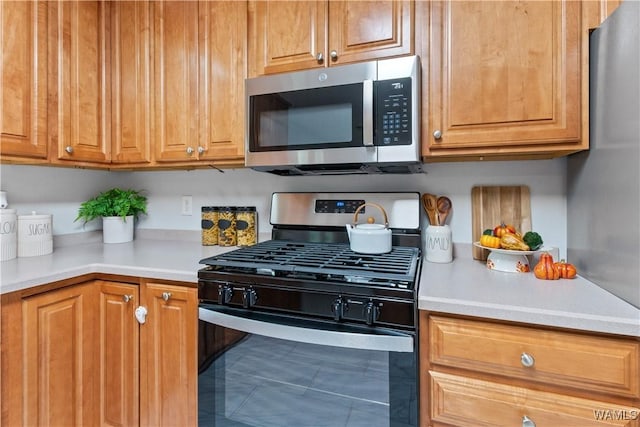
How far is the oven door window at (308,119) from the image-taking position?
4.24 feet

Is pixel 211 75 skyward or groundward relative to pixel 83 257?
skyward

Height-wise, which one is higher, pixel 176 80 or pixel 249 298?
pixel 176 80

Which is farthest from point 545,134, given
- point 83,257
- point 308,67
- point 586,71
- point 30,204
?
point 30,204

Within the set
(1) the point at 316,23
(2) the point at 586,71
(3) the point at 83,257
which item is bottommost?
(3) the point at 83,257

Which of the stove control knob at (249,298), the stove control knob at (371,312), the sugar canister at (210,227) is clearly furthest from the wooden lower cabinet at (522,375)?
the sugar canister at (210,227)

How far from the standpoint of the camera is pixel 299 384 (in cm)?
107

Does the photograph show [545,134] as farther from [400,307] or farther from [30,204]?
[30,204]

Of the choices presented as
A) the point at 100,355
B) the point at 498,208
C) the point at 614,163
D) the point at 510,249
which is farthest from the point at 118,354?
the point at 614,163

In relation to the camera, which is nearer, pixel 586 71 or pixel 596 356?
pixel 596 356

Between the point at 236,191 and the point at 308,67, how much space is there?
33.1 inches

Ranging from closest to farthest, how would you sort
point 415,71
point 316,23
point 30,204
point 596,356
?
point 596,356
point 415,71
point 316,23
point 30,204

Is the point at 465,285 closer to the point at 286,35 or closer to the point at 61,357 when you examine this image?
the point at 286,35

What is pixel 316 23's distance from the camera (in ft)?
4.50

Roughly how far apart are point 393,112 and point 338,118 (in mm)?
220
